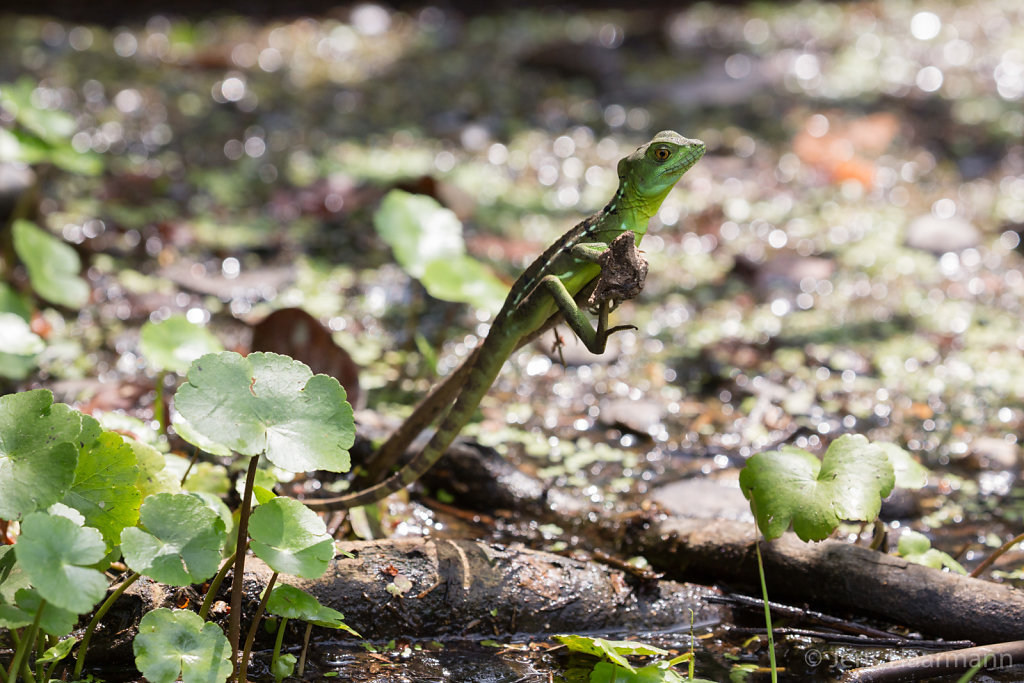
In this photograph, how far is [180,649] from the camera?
7.05 ft

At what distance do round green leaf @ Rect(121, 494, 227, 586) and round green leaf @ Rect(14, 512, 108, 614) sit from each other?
78 millimetres

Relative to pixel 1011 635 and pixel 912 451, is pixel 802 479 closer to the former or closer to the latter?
pixel 1011 635

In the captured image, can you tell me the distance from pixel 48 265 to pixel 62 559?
7.75 ft

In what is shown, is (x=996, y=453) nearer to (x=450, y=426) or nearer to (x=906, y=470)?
(x=906, y=470)

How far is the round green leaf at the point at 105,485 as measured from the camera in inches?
91.5

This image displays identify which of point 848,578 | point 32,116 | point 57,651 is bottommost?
point 57,651

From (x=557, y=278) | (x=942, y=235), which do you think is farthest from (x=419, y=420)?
(x=942, y=235)

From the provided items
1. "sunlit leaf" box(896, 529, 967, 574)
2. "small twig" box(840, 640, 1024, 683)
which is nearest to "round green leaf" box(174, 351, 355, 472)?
"small twig" box(840, 640, 1024, 683)

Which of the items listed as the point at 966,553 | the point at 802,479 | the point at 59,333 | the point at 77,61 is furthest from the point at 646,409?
the point at 77,61

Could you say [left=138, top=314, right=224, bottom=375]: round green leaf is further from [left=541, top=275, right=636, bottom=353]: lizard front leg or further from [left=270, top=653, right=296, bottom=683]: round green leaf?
[left=541, top=275, right=636, bottom=353]: lizard front leg

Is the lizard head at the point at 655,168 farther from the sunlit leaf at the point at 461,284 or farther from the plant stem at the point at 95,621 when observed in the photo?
the plant stem at the point at 95,621

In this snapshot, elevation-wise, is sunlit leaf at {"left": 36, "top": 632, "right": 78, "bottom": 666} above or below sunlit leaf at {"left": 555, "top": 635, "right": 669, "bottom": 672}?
below

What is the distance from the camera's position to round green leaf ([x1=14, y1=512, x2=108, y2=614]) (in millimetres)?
1950

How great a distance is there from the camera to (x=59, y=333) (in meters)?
4.62
